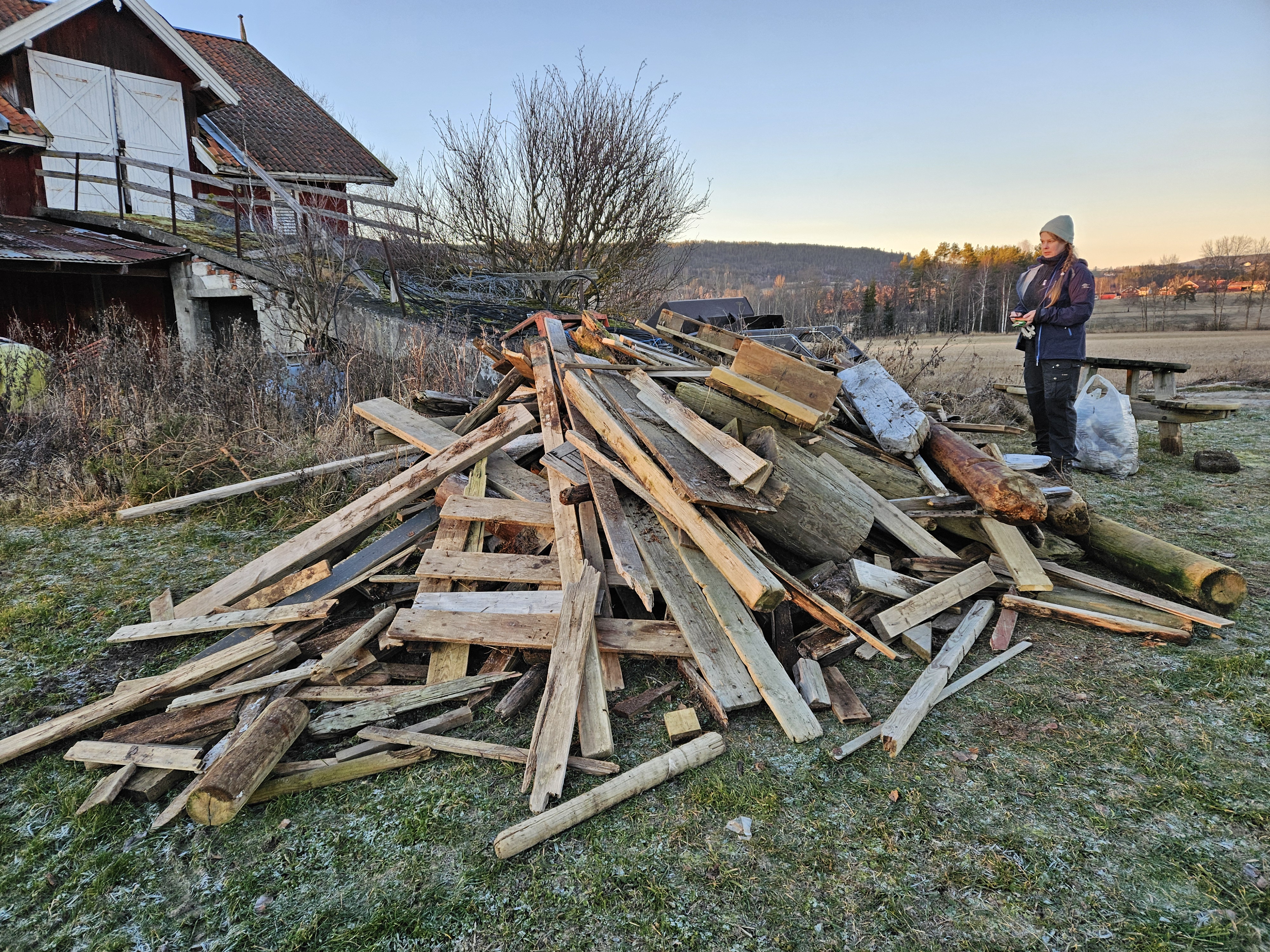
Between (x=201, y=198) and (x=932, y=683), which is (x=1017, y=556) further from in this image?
(x=201, y=198)

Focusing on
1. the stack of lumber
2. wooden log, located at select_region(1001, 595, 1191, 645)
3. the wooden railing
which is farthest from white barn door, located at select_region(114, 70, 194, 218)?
wooden log, located at select_region(1001, 595, 1191, 645)

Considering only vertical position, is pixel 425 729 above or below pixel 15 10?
below

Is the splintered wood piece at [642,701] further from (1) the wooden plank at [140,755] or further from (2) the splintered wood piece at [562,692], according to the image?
(1) the wooden plank at [140,755]

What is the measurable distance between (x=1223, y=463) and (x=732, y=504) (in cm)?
575

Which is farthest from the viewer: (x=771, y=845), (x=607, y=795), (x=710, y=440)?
(x=710, y=440)

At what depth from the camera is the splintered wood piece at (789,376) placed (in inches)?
136

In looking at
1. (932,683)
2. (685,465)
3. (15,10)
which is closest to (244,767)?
(685,465)

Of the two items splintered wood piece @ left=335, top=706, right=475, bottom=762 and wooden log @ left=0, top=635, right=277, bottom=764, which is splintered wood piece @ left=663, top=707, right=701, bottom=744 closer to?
splintered wood piece @ left=335, top=706, right=475, bottom=762

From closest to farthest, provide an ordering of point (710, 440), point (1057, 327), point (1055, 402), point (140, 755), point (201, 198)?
point (140, 755) < point (710, 440) < point (1057, 327) < point (1055, 402) < point (201, 198)

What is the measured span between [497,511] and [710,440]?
1274 millimetres

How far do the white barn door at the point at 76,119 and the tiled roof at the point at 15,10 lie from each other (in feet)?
4.38

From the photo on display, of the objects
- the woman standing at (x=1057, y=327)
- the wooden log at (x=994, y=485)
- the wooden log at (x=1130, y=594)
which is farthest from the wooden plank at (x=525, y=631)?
the woman standing at (x=1057, y=327)

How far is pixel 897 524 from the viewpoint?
377 cm

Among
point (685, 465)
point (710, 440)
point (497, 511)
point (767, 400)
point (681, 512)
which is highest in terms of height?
point (767, 400)
